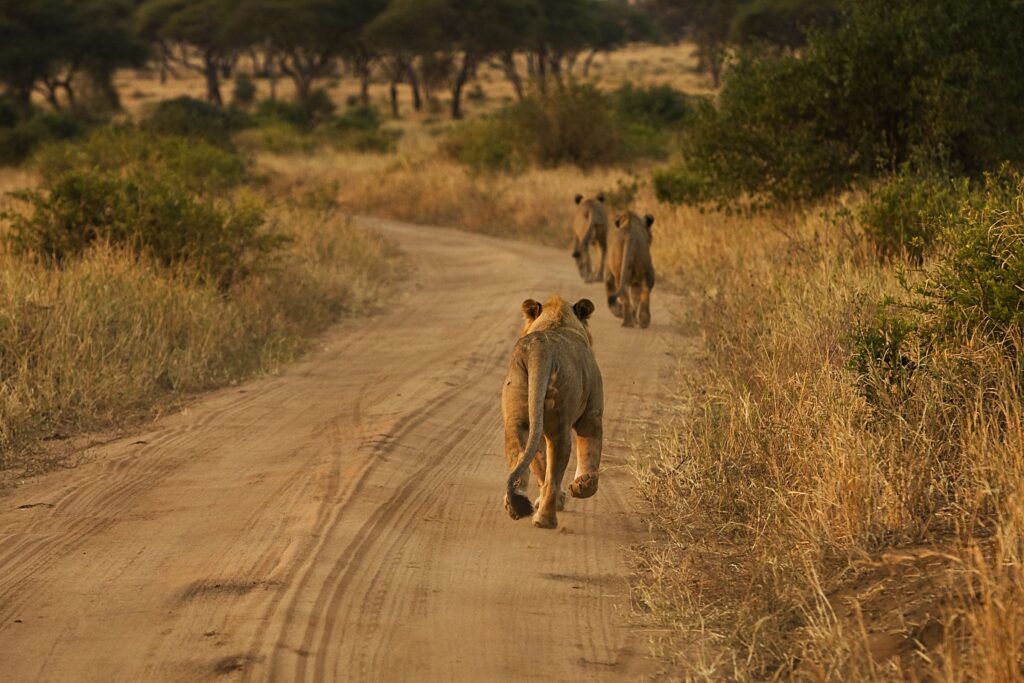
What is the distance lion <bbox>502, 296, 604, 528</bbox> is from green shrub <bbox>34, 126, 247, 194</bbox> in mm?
15576

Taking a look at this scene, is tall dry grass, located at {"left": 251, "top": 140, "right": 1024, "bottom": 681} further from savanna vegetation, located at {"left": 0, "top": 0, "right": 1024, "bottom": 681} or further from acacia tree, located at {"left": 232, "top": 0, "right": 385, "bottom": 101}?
acacia tree, located at {"left": 232, "top": 0, "right": 385, "bottom": 101}

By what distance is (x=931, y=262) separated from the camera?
28.3ft

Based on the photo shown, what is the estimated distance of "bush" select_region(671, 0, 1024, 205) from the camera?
14.6m

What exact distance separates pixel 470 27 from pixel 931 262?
44324 millimetres

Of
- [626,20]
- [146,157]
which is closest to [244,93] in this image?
[626,20]

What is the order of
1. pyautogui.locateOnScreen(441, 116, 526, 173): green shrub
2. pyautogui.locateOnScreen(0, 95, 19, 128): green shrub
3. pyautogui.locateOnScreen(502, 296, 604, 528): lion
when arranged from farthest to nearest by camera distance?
1. pyautogui.locateOnScreen(0, 95, 19, 128): green shrub
2. pyautogui.locateOnScreen(441, 116, 526, 173): green shrub
3. pyautogui.locateOnScreen(502, 296, 604, 528): lion

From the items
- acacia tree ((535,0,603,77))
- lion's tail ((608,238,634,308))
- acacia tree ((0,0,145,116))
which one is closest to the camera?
lion's tail ((608,238,634,308))

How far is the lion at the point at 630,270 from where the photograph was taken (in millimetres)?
11391

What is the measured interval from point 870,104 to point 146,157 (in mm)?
12893

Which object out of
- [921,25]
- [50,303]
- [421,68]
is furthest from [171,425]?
[421,68]

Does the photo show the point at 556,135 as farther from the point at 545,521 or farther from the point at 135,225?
the point at 545,521

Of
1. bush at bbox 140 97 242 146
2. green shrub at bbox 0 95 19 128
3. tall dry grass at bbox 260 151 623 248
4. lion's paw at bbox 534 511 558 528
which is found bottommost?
tall dry grass at bbox 260 151 623 248

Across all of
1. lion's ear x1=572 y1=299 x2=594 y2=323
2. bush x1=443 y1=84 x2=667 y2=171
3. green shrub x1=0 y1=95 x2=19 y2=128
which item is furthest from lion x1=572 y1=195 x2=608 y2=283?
green shrub x1=0 y1=95 x2=19 y2=128

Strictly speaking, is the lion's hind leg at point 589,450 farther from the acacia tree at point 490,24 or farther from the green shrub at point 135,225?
the acacia tree at point 490,24
